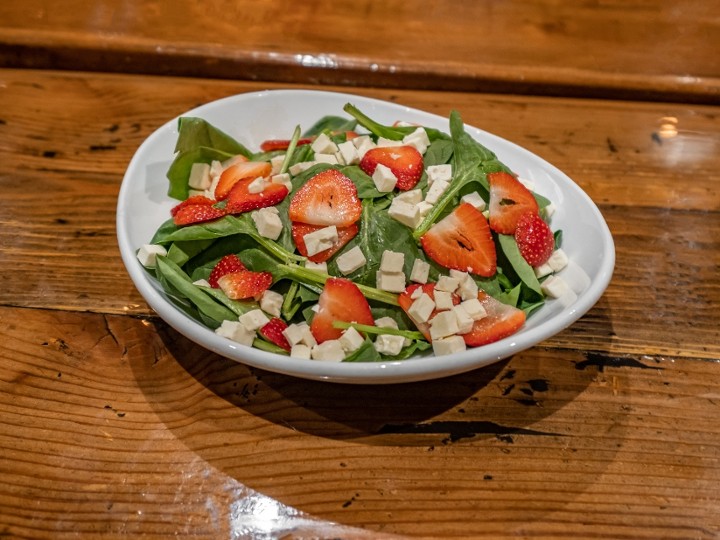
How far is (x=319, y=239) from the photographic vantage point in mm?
1107

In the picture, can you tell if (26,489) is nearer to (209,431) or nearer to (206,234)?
(209,431)

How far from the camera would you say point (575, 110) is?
179 centimetres

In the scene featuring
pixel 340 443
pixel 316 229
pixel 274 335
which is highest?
pixel 316 229

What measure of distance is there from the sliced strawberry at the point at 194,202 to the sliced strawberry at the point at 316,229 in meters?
0.21

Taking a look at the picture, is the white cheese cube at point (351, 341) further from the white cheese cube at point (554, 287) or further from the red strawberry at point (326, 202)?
the white cheese cube at point (554, 287)

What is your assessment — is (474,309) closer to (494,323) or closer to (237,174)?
(494,323)

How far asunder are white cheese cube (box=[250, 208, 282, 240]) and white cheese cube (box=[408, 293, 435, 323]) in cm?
29

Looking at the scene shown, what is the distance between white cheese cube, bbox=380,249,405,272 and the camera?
1.08m

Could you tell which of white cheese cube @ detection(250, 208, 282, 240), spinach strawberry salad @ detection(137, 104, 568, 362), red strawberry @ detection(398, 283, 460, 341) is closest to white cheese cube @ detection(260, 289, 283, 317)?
spinach strawberry salad @ detection(137, 104, 568, 362)

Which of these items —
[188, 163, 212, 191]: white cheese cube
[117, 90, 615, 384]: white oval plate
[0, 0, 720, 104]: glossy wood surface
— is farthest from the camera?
[0, 0, 720, 104]: glossy wood surface

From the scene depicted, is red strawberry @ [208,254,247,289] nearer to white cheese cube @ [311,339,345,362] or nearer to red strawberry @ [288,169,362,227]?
red strawberry @ [288,169,362,227]

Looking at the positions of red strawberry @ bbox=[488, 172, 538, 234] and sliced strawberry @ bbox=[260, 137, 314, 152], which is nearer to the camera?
red strawberry @ bbox=[488, 172, 538, 234]

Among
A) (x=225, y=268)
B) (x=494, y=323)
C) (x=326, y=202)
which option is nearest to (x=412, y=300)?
(x=494, y=323)

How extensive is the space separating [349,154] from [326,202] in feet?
0.53
